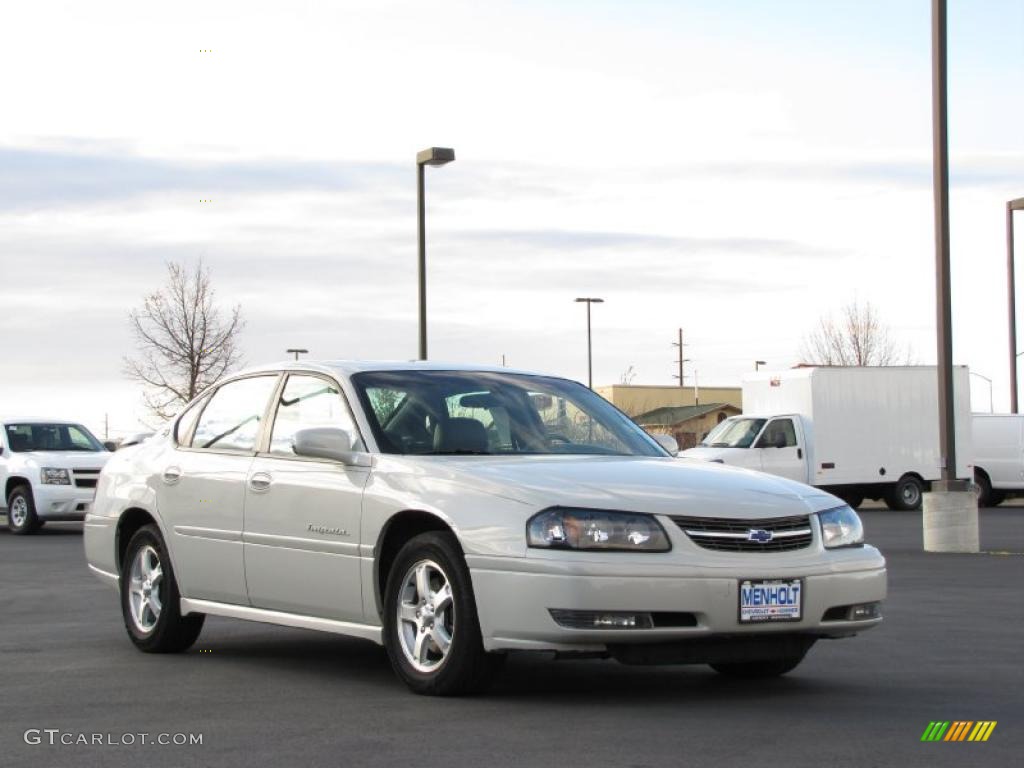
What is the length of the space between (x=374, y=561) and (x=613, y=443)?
1550mm

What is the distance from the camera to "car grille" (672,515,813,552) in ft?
25.7

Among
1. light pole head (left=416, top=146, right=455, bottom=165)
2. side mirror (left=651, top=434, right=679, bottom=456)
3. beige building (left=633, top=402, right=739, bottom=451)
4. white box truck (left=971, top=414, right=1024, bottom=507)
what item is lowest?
beige building (left=633, top=402, right=739, bottom=451)

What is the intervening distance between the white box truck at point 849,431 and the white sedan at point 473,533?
78.5 ft

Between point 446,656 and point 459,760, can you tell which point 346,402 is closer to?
point 446,656

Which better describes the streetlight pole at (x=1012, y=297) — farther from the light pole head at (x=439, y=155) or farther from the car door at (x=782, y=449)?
the light pole head at (x=439, y=155)

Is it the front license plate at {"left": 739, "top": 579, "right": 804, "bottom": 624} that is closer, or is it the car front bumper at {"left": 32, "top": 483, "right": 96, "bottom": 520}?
the front license plate at {"left": 739, "top": 579, "right": 804, "bottom": 624}

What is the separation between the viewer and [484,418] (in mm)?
9148

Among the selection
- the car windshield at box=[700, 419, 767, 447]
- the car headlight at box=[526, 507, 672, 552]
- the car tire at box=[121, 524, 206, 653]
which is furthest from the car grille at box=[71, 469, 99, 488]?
the car headlight at box=[526, 507, 672, 552]

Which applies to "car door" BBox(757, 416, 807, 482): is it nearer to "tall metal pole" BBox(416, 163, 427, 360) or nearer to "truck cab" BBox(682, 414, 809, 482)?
"truck cab" BBox(682, 414, 809, 482)

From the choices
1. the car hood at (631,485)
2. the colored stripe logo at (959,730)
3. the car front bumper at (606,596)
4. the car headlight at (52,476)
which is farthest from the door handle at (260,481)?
the car headlight at (52,476)

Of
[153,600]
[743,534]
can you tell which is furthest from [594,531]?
[153,600]

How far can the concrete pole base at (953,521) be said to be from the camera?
68.1 ft

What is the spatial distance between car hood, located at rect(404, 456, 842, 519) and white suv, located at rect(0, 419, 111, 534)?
56.8 ft

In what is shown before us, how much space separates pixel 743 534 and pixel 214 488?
322 cm
